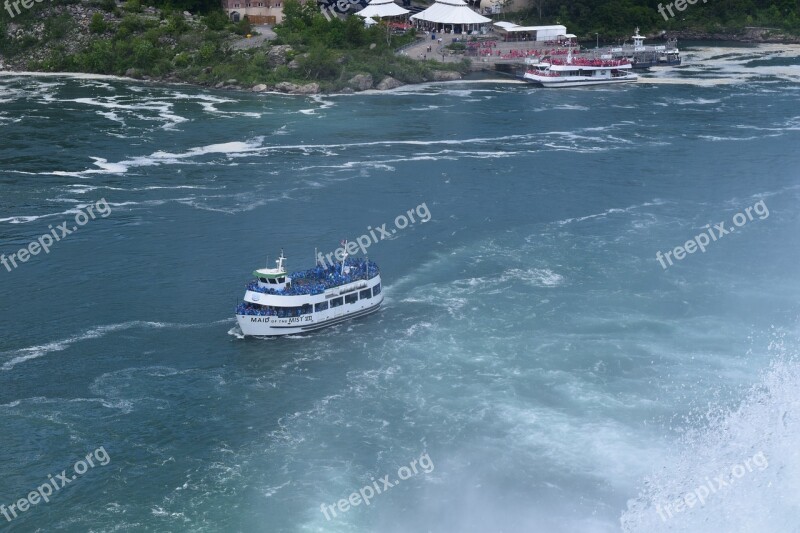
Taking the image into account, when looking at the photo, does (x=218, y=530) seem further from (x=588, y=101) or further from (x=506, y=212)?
(x=588, y=101)

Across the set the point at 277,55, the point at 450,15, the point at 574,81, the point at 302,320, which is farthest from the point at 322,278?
the point at 450,15

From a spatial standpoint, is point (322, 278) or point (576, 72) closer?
point (322, 278)

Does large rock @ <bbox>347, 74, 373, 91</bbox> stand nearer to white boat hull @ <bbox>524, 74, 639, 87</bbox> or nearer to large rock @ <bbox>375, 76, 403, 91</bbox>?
large rock @ <bbox>375, 76, 403, 91</bbox>

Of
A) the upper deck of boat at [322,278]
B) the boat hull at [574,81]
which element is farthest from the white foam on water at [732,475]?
the boat hull at [574,81]

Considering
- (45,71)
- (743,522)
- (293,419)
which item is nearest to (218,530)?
(293,419)

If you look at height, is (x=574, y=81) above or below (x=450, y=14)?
below

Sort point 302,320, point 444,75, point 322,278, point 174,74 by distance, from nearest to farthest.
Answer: point 302,320 → point 322,278 → point 174,74 → point 444,75

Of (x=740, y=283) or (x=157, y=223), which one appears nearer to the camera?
(x=740, y=283)

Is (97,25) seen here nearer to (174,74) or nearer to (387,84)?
(174,74)
